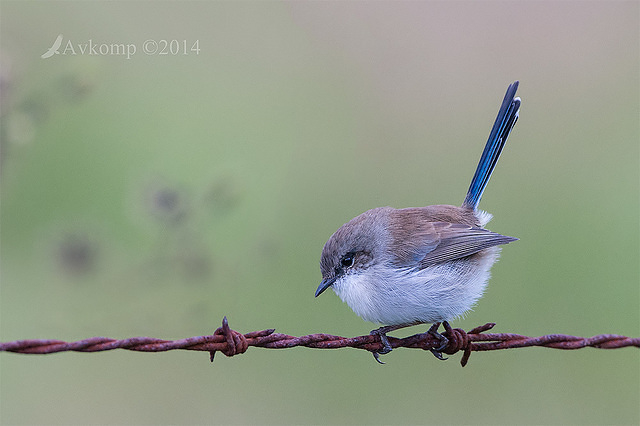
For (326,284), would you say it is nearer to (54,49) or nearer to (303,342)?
(303,342)

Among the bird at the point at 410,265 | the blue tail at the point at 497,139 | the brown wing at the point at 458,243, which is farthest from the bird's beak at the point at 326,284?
the blue tail at the point at 497,139

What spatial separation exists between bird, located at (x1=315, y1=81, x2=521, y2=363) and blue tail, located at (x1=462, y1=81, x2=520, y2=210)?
264 millimetres

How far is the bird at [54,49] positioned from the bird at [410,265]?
3.31 metres

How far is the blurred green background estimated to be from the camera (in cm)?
485

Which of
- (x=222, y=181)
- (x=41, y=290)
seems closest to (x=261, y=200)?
(x=222, y=181)

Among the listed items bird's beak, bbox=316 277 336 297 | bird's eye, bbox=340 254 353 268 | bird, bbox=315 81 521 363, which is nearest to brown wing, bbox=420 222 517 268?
bird, bbox=315 81 521 363

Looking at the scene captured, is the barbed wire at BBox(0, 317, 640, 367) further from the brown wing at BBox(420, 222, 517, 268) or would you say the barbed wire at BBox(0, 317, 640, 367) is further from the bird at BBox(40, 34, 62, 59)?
the bird at BBox(40, 34, 62, 59)

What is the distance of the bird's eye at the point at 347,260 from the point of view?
3930mm

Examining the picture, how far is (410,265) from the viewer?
3.80m

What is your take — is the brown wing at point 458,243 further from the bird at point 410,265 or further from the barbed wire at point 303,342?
the barbed wire at point 303,342

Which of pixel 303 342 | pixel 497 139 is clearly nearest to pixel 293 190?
pixel 497 139

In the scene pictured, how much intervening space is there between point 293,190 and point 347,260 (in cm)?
235

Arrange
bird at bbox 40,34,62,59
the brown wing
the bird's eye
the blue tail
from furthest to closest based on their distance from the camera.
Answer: bird at bbox 40,34,62,59, the blue tail, the bird's eye, the brown wing

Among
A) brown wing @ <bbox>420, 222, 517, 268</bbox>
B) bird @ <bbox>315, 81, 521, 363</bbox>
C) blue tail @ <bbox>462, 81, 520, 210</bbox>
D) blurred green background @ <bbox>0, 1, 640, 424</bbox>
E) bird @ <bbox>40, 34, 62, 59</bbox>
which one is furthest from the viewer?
bird @ <bbox>40, 34, 62, 59</bbox>
